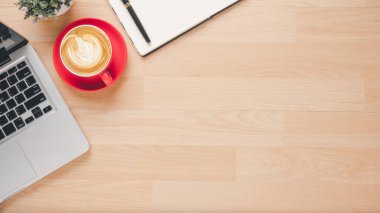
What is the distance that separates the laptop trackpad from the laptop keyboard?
25 millimetres

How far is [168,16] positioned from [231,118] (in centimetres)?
23

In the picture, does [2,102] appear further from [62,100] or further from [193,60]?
[193,60]

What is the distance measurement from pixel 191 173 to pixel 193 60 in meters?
0.22

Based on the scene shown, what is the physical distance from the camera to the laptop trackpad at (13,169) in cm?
99

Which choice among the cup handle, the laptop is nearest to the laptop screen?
the laptop

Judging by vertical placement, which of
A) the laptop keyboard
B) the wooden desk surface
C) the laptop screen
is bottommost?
the wooden desk surface

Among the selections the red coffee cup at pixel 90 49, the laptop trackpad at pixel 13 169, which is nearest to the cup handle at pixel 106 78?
the red coffee cup at pixel 90 49

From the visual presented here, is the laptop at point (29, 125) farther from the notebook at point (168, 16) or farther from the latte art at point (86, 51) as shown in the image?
the notebook at point (168, 16)

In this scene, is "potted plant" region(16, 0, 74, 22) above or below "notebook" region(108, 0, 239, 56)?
above

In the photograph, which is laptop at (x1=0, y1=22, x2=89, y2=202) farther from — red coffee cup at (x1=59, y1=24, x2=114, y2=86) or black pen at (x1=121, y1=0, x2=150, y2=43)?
black pen at (x1=121, y1=0, x2=150, y2=43)

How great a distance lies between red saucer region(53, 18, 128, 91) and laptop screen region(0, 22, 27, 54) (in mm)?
66

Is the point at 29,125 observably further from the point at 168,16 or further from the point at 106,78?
the point at 168,16

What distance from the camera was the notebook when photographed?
1011 mm

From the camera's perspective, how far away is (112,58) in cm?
101
